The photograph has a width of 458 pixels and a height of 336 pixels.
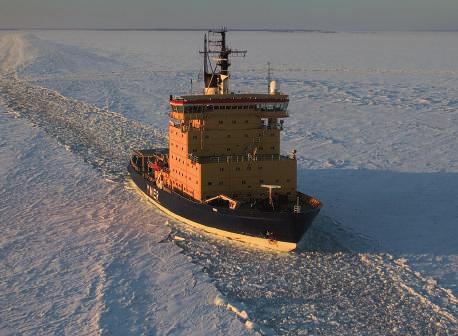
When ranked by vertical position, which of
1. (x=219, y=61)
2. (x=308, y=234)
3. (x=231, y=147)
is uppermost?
(x=219, y=61)

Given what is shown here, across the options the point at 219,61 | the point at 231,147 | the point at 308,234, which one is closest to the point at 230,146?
the point at 231,147

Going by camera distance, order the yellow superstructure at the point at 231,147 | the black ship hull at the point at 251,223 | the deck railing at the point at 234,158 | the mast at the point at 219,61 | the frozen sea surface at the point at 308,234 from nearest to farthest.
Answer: the frozen sea surface at the point at 308,234
the black ship hull at the point at 251,223
the yellow superstructure at the point at 231,147
the deck railing at the point at 234,158
the mast at the point at 219,61

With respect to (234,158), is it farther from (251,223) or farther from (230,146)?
(251,223)

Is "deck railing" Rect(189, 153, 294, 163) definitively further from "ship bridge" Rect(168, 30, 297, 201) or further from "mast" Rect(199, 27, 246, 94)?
"mast" Rect(199, 27, 246, 94)

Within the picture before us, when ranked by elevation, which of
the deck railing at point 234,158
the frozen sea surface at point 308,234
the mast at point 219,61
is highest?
the mast at point 219,61

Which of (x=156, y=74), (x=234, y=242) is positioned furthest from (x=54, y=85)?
(x=234, y=242)

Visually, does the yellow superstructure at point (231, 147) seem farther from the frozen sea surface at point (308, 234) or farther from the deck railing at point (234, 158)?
the frozen sea surface at point (308, 234)

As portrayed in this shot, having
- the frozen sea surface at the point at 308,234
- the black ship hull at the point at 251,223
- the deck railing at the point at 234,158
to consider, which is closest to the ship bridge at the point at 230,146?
the deck railing at the point at 234,158

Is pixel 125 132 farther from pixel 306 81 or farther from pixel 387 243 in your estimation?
pixel 306 81

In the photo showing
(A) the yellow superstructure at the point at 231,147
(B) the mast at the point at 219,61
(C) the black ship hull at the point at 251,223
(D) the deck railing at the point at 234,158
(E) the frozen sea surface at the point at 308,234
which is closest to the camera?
(E) the frozen sea surface at the point at 308,234
